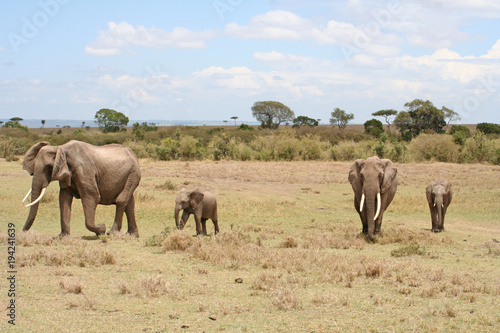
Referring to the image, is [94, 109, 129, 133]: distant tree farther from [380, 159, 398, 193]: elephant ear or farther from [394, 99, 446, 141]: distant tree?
[380, 159, 398, 193]: elephant ear

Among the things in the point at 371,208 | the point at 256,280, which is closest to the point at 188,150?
the point at 371,208

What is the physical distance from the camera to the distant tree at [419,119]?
7425cm

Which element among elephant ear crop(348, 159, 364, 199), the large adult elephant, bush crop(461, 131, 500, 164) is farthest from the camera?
bush crop(461, 131, 500, 164)

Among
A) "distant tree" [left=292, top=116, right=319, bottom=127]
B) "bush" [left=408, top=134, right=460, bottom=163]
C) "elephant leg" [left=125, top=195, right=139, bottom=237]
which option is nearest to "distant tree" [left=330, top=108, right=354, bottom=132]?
"distant tree" [left=292, top=116, right=319, bottom=127]

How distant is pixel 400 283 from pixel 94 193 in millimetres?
7105

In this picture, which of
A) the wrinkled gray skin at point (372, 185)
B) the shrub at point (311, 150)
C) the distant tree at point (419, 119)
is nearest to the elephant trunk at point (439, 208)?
the wrinkled gray skin at point (372, 185)

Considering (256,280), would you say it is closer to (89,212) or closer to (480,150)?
(89,212)

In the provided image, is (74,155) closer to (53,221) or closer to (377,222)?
(53,221)

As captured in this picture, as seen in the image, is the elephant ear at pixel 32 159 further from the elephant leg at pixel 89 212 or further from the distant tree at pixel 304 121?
the distant tree at pixel 304 121

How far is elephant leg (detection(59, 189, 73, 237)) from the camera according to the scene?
11.9 meters

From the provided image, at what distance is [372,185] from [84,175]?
719 centimetres

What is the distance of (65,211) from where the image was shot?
12.0 m

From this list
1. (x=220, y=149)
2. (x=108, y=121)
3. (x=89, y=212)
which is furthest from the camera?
(x=108, y=121)

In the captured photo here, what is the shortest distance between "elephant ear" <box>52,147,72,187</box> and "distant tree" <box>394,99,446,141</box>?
2632 inches
